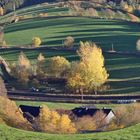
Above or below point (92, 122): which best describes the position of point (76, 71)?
above

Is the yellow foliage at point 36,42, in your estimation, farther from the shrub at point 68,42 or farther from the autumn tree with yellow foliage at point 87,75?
the autumn tree with yellow foliage at point 87,75

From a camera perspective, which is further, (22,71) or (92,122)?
(22,71)

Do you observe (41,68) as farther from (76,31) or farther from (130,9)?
(130,9)

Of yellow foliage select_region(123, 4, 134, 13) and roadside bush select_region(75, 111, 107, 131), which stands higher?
yellow foliage select_region(123, 4, 134, 13)

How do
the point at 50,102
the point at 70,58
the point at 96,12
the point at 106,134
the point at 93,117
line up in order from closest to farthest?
1. the point at 106,134
2. the point at 93,117
3. the point at 50,102
4. the point at 70,58
5. the point at 96,12

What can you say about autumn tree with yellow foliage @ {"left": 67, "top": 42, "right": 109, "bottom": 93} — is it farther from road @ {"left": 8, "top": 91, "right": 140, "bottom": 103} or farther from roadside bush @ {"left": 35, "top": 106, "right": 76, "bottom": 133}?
roadside bush @ {"left": 35, "top": 106, "right": 76, "bottom": 133}

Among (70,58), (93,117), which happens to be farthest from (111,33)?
(93,117)

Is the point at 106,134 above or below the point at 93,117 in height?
above

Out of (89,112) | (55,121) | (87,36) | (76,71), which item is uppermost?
(87,36)

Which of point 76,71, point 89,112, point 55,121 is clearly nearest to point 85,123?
point 55,121

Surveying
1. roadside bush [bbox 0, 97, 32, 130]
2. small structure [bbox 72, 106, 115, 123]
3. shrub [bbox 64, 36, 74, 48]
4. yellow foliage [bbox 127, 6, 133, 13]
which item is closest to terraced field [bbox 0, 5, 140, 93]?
shrub [bbox 64, 36, 74, 48]

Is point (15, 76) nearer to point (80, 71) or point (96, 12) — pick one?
point (80, 71)
